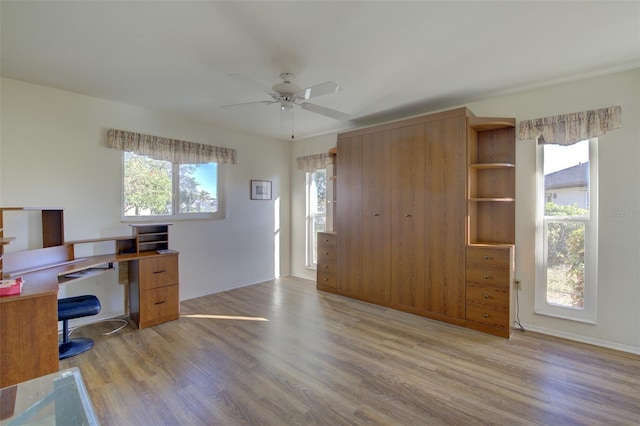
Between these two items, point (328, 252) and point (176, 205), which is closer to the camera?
point (176, 205)

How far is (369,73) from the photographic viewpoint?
2.65 meters

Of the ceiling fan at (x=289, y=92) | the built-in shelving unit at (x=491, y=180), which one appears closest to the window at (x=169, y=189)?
the ceiling fan at (x=289, y=92)

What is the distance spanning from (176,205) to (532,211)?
4225mm

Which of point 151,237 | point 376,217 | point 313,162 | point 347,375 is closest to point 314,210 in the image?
point 313,162

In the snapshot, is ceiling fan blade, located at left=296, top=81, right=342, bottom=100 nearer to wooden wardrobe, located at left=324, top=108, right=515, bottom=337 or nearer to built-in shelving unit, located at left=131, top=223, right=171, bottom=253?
wooden wardrobe, located at left=324, top=108, right=515, bottom=337

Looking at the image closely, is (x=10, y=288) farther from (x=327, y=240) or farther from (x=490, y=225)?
(x=490, y=225)

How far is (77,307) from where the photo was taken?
2.53 meters

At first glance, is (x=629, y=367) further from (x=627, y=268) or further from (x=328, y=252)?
(x=328, y=252)

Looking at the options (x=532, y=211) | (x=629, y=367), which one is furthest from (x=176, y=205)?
(x=629, y=367)

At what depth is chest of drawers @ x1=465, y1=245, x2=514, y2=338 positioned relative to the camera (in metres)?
2.82

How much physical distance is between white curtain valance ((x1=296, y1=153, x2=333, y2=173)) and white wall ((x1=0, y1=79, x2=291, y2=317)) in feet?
1.86

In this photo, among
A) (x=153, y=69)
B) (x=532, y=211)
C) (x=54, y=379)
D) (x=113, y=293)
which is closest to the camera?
(x=54, y=379)

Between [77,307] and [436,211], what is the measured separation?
3.55 metres

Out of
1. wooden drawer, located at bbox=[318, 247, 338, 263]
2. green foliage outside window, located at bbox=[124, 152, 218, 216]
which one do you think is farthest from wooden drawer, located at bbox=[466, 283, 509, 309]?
green foliage outside window, located at bbox=[124, 152, 218, 216]
